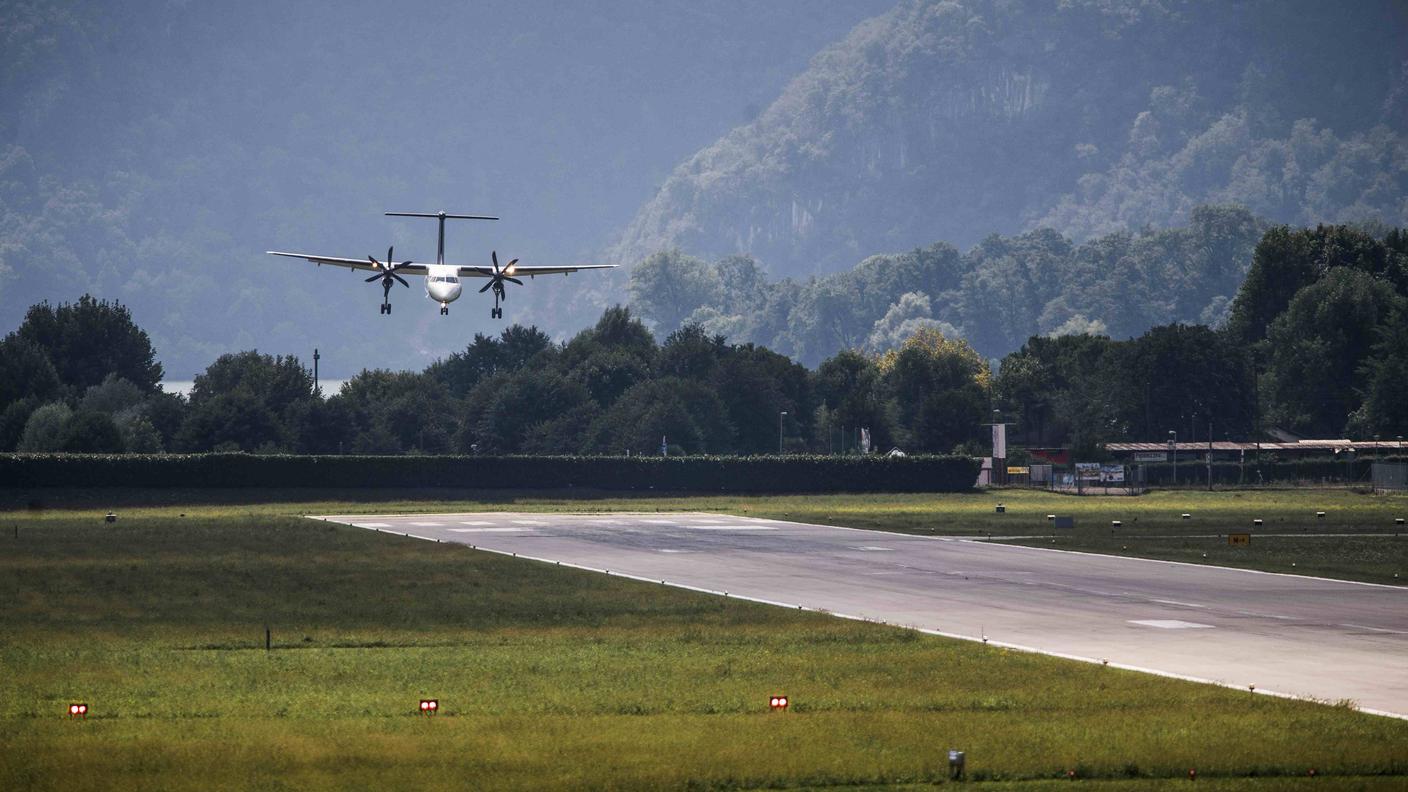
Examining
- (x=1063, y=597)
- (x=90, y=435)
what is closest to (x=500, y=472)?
(x=90, y=435)

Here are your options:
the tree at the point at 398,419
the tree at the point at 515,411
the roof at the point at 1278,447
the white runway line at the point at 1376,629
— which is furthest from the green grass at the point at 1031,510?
the tree at the point at 515,411

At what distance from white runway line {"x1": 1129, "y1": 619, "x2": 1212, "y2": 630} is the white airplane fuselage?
2223 inches

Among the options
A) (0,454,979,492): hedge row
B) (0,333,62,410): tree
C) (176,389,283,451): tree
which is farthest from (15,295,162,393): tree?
(0,454,979,492): hedge row

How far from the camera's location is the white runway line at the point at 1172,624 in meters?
36.2

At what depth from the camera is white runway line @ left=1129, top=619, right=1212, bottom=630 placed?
36.2 metres

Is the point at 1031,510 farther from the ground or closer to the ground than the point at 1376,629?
farther from the ground

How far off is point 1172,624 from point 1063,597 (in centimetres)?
649

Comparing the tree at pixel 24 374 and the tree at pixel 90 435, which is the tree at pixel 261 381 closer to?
the tree at pixel 24 374

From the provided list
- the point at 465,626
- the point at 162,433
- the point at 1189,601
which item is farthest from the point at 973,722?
the point at 162,433

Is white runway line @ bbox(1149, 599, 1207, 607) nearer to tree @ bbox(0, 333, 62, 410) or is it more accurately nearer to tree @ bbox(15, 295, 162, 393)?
tree @ bbox(0, 333, 62, 410)

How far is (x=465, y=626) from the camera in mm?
36781

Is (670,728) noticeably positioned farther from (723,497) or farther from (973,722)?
(723,497)

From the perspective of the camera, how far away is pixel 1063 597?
43.3m

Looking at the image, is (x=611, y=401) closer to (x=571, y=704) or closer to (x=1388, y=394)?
(x=1388, y=394)
